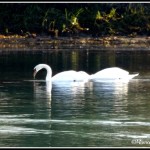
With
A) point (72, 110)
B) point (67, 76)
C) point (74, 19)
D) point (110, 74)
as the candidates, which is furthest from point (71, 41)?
point (72, 110)

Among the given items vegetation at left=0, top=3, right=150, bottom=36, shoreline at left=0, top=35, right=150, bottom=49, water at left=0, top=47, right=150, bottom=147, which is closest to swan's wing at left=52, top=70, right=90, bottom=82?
water at left=0, top=47, right=150, bottom=147

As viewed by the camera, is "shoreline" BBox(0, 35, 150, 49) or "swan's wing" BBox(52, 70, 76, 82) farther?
"shoreline" BBox(0, 35, 150, 49)

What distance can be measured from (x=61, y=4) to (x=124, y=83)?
1824 cm

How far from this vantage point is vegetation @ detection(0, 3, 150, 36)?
43.8 m

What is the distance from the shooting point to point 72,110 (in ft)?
69.0

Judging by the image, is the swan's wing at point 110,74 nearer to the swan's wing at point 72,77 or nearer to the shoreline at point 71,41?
the swan's wing at point 72,77

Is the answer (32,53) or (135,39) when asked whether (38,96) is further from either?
(135,39)

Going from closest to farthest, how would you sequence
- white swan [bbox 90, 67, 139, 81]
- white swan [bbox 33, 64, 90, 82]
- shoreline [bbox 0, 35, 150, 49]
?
white swan [bbox 33, 64, 90, 82] < white swan [bbox 90, 67, 139, 81] < shoreline [bbox 0, 35, 150, 49]

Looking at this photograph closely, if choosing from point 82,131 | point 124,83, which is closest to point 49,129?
point 82,131

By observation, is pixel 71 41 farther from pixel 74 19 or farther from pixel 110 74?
pixel 110 74

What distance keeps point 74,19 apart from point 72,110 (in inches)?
918

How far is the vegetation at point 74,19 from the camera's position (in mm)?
43812

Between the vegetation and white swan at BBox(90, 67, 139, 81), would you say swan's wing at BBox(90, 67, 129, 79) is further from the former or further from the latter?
the vegetation

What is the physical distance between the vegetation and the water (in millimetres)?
9868
